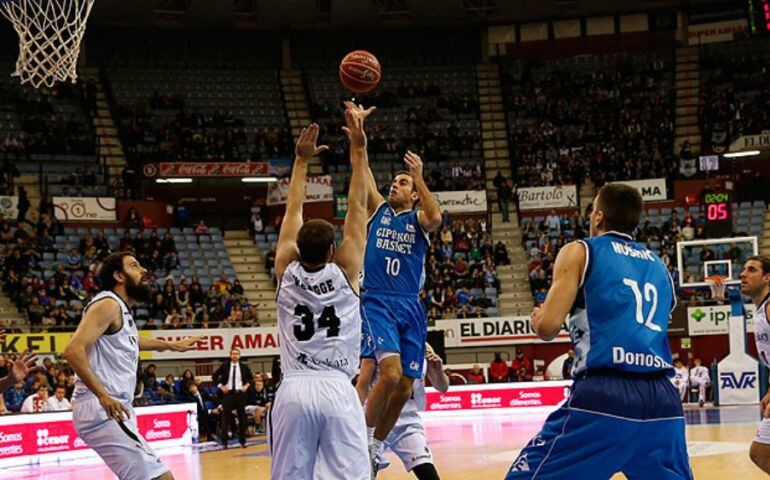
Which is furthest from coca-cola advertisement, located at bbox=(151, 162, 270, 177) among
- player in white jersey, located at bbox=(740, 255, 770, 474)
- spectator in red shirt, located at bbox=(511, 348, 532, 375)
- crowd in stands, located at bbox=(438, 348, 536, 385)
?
player in white jersey, located at bbox=(740, 255, 770, 474)

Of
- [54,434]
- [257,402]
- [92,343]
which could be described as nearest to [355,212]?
[92,343]

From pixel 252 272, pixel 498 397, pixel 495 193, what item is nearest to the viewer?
pixel 498 397

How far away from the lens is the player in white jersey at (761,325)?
834cm

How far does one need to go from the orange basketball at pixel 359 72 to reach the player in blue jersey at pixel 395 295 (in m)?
0.81

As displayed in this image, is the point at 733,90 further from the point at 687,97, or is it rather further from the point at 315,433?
the point at 315,433

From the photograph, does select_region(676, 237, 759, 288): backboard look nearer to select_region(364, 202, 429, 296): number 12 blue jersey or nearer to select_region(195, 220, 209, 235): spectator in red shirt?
select_region(195, 220, 209, 235): spectator in red shirt

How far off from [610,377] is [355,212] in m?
2.06

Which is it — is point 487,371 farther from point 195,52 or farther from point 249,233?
point 195,52

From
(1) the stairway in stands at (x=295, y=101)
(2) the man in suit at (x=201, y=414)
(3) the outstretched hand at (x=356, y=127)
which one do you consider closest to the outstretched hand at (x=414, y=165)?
(3) the outstretched hand at (x=356, y=127)

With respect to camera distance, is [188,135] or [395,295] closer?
[395,295]

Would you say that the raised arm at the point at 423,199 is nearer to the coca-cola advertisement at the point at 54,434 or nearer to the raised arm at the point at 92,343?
the raised arm at the point at 92,343

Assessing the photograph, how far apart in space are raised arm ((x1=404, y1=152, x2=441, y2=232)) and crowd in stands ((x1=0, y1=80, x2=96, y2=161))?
89.4 ft

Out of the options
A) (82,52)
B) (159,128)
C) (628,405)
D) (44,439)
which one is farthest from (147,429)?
(82,52)

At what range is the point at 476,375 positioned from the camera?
2819 centimetres
